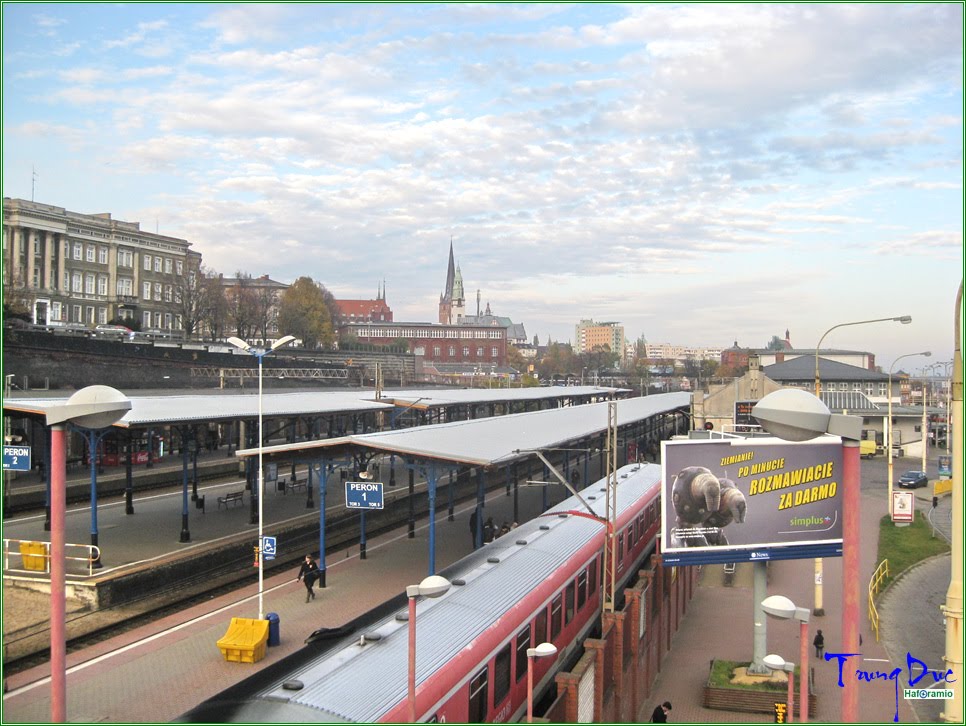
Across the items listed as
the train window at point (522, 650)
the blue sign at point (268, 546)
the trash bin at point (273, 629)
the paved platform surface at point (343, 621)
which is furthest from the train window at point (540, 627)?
the blue sign at point (268, 546)

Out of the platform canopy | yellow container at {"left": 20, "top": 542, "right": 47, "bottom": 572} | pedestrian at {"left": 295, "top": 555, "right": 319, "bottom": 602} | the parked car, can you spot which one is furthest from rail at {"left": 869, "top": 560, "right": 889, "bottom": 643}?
the parked car

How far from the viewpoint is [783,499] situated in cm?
1653

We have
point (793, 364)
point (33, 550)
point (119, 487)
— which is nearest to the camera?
point (33, 550)

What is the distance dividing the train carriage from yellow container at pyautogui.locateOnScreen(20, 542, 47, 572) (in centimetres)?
1214

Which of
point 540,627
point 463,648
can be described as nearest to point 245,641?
point 540,627

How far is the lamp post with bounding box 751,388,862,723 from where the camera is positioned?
764 centimetres

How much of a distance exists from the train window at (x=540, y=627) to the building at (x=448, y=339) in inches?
6362

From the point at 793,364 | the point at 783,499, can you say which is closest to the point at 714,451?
the point at 783,499

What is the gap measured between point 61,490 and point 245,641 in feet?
28.0

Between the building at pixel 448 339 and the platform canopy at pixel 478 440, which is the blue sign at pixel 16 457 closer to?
the platform canopy at pixel 478 440

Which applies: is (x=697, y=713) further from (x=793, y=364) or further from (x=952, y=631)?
(x=793, y=364)

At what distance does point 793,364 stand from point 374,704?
283ft

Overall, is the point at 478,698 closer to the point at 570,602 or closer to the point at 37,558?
the point at 570,602

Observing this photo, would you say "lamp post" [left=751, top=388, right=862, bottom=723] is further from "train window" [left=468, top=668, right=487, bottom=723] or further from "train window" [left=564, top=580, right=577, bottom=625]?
"train window" [left=564, top=580, right=577, bottom=625]
